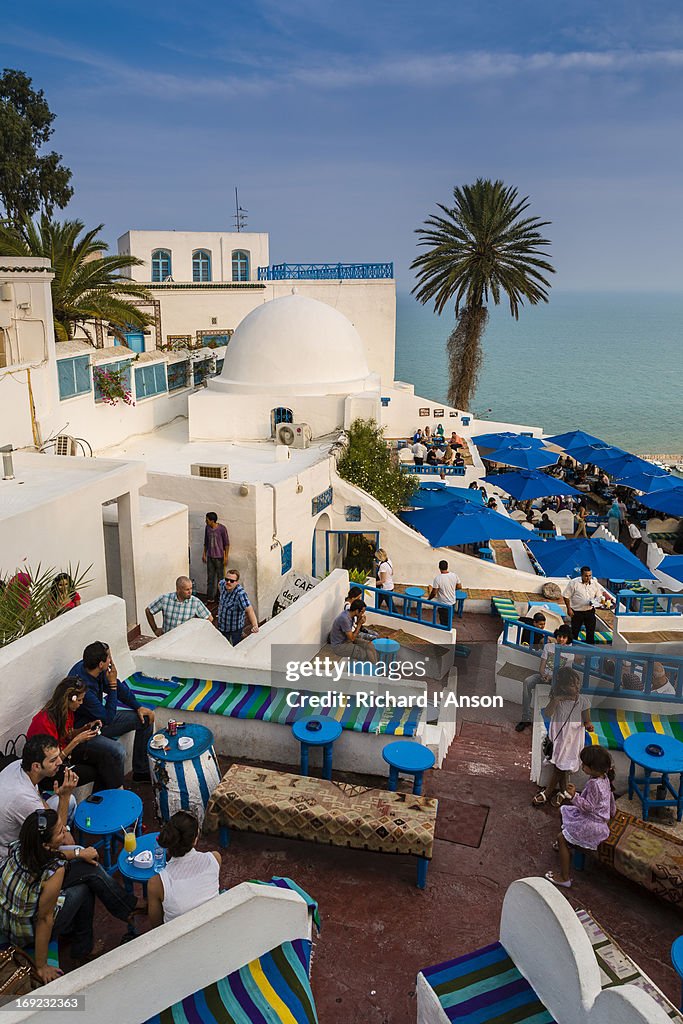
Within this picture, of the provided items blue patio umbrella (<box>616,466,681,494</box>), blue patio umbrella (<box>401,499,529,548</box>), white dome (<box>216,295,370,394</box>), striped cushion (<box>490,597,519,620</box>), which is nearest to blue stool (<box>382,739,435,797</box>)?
striped cushion (<box>490,597,519,620</box>)

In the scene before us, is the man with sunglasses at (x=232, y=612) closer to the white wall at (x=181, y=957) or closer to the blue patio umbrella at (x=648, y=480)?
the white wall at (x=181, y=957)

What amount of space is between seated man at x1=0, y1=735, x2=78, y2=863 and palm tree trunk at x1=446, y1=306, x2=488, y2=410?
32.5 metres

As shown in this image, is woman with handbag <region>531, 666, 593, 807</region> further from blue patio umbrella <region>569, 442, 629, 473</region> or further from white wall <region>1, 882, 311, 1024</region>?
blue patio umbrella <region>569, 442, 629, 473</region>

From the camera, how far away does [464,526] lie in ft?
52.3

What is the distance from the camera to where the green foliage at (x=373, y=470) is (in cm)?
1927

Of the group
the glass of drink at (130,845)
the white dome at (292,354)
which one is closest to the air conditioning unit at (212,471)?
the white dome at (292,354)

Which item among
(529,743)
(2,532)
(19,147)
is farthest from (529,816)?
(19,147)

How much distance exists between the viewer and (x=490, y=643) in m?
13.7

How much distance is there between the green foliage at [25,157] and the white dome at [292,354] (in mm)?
14835

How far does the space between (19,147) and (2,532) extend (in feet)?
95.3

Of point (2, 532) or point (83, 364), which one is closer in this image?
point (2, 532)

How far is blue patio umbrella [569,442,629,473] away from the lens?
27.5 meters

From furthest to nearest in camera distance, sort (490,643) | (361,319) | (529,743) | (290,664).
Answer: (361,319) < (490,643) < (529,743) < (290,664)

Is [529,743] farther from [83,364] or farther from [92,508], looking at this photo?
[83,364]
